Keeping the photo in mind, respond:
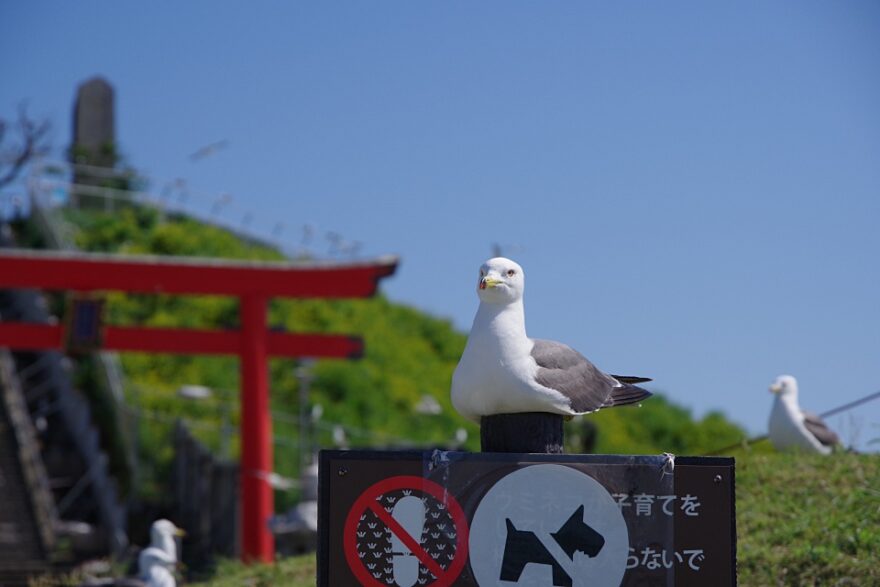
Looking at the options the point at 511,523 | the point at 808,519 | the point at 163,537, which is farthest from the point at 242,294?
the point at 511,523

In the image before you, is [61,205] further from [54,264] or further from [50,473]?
[54,264]

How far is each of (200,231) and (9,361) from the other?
28.3 ft

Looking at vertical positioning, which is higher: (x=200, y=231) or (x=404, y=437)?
(x=200, y=231)

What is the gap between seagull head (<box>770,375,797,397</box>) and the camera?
9.66 metres

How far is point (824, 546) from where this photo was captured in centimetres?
744

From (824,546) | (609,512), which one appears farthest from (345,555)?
(824,546)

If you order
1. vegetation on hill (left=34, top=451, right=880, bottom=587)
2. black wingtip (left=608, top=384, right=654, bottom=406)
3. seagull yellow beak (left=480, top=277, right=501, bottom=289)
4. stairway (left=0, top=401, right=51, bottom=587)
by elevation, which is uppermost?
seagull yellow beak (left=480, top=277, right=501, bottom=289)

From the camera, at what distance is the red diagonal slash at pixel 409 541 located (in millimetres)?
5070

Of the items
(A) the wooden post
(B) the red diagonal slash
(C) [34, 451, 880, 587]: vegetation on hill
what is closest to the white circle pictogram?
(B) the red diagonal slash

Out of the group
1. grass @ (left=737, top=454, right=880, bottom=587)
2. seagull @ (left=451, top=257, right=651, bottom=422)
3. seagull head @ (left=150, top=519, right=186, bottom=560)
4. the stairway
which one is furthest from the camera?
the stairway

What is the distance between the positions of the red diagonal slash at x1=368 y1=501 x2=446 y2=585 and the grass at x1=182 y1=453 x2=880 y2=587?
2980mm

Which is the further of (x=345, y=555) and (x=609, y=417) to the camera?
(x=609, y=417)

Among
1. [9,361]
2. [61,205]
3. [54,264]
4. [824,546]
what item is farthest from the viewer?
[61,205]

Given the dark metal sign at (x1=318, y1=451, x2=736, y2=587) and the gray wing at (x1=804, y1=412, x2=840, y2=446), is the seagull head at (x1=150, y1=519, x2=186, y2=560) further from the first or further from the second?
the gray wing at (x1=804, y1=412, x2=840, y2=446)
